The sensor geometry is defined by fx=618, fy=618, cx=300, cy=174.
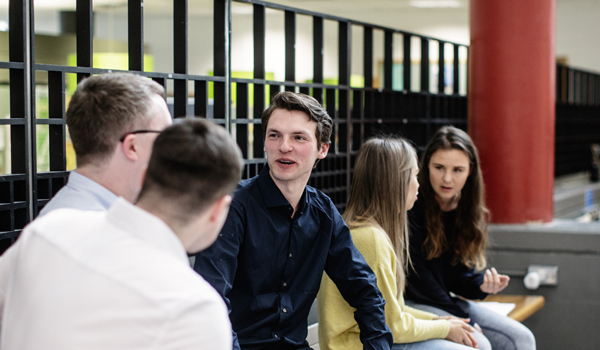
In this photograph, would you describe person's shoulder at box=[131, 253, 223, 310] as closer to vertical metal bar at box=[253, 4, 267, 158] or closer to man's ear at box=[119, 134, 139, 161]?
man's ear at box=[119, 134, 139, 161]

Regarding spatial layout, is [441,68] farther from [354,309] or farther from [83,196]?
[83,196]

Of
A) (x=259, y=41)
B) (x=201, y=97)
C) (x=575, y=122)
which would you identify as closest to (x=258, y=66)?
(x=259, y=41)

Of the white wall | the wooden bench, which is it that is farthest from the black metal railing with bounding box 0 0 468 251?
the white wall

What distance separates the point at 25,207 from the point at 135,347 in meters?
1.09

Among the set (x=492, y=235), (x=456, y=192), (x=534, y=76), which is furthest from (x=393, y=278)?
(x=534, y=76)

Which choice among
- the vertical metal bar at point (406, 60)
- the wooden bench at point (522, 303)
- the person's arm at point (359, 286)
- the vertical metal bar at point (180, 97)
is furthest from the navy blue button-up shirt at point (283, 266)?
the vertical metal bar at point (406, 60)

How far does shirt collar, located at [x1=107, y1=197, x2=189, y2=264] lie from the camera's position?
86cm

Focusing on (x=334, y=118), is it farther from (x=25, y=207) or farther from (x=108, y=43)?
(x=108, y=43)

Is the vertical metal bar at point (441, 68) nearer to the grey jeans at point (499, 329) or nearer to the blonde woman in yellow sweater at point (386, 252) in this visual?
the grey jeans at point (499, 329)

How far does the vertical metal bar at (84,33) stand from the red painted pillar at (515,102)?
254 centimetres

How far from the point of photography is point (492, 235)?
3686mm

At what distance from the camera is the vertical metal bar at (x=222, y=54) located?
7.76 ft

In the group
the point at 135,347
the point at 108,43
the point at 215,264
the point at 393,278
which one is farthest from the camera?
the point at 108,43

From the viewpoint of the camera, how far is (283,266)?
1.83 metres
